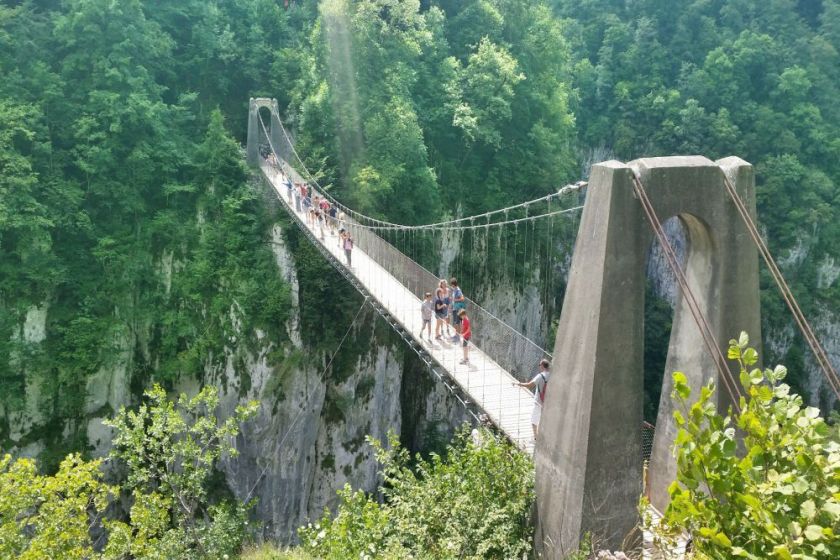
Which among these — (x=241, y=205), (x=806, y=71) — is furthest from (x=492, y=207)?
(x=806, y=71)

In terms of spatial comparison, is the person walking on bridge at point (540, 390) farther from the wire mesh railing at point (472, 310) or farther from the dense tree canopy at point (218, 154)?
the dense tree canopy at point (218, 154)

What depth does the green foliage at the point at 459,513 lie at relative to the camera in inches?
240

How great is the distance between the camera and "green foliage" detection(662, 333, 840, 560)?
7.27 feet

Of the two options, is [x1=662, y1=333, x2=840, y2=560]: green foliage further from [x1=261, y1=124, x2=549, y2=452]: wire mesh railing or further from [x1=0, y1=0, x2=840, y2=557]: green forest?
[x1=0, y1=0, x2=840, y2=557]: green forest

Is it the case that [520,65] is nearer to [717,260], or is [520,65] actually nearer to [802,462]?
[717,260]

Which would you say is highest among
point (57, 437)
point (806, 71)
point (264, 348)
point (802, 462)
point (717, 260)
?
point (806, 71)

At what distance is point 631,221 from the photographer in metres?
5.89

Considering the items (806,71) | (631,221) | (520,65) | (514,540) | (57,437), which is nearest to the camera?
(631,221)

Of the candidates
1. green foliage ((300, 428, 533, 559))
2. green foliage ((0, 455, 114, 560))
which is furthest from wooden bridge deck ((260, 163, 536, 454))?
green foliage ((0, 455, 114, 560))

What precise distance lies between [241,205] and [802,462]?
15796 millimetres

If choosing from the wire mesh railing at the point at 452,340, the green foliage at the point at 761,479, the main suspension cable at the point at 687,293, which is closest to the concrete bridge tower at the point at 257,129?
the wire mesh railing at the point at 452,340

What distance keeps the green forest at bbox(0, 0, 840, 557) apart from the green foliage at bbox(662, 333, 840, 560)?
45.8ft

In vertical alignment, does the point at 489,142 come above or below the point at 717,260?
above

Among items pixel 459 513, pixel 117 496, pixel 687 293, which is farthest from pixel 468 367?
pixel 117 496
